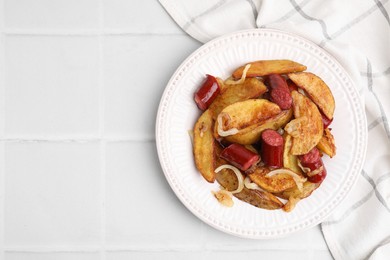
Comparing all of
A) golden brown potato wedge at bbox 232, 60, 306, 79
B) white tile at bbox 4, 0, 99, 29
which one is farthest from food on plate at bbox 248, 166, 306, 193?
white tile at bbox 4, 0, 99, 29

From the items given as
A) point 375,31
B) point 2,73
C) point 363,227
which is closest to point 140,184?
point 2,73

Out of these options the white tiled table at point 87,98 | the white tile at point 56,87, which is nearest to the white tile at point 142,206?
the white tiled table at point 87,98

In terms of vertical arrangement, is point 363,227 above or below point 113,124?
below

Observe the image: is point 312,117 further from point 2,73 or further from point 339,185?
point 2,73

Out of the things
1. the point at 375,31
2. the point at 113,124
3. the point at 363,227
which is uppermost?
the point at 375,31

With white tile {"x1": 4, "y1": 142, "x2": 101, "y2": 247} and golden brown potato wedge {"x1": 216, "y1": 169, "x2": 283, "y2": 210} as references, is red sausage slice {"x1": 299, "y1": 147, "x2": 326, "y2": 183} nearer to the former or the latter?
golden brown potato wedge {"x1": 216, "y1": 169, "x2": 283, "y2": 210}

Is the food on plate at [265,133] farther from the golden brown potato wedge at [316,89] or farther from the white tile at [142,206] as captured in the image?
the white tile at [142,206]

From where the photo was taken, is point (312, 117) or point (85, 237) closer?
point (312, 117)
